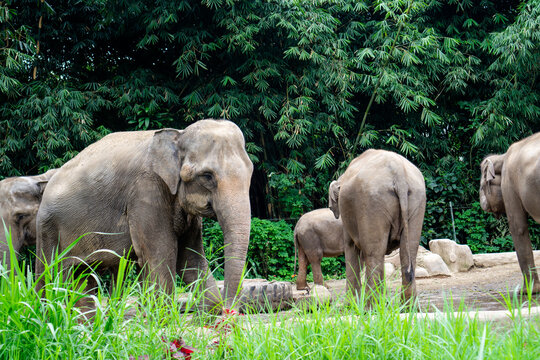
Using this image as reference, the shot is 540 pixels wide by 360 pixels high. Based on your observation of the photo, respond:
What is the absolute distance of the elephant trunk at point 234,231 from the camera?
3.77 m

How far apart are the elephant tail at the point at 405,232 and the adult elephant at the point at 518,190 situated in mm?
1327

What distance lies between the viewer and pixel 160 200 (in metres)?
4.16

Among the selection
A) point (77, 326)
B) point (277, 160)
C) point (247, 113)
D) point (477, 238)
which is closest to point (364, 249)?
point (77, 326)

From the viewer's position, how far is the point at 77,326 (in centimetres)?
256

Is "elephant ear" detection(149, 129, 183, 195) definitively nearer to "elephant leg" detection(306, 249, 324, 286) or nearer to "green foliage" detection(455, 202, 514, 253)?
"elephant leg" detection(306, 249, 324, 286)

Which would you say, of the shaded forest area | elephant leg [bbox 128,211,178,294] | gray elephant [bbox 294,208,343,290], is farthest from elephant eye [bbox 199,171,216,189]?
the shaded forest area

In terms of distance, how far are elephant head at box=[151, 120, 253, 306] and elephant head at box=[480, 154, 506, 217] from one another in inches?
158

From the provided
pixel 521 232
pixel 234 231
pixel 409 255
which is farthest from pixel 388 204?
pixel 521 232

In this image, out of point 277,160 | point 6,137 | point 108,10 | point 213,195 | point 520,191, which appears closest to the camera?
point 213,195

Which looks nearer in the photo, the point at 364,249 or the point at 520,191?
the point at 364,249

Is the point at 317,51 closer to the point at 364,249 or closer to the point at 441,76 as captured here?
the point at 441,76

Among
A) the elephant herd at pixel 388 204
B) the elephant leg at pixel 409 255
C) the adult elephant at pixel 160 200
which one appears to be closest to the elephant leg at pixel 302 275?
the elephant herd at pixel 388 204

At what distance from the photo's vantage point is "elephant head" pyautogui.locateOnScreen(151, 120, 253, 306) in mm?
3869

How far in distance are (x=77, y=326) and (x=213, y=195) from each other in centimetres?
157
